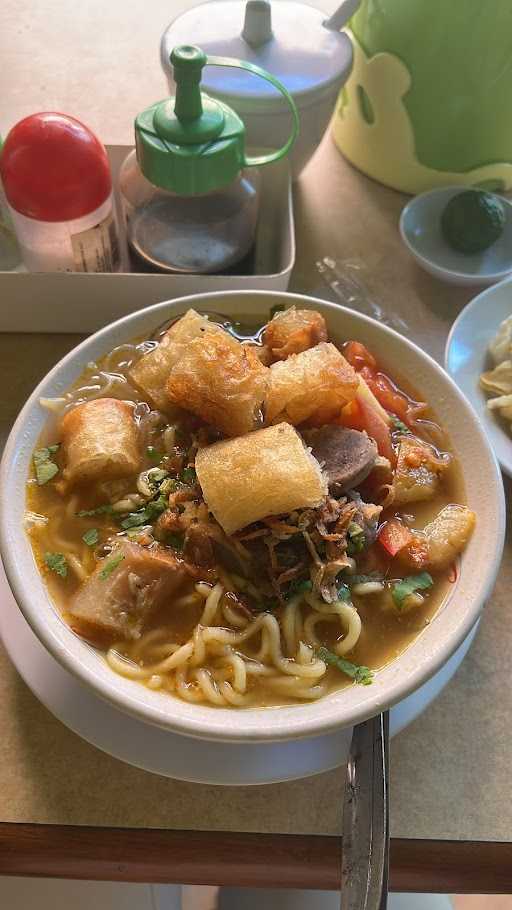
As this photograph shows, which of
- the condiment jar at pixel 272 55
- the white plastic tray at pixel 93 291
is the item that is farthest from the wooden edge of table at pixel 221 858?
the condiment jar at pixel 272 55

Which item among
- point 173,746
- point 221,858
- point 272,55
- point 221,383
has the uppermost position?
point 272,55

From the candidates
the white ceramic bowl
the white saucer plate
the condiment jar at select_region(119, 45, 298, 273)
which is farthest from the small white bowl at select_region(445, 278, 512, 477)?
the white saucer plate

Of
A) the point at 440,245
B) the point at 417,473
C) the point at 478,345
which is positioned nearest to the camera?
the point at 417,473

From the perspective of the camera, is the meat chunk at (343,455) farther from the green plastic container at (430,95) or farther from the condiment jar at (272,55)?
the green plastic container at (430,95)

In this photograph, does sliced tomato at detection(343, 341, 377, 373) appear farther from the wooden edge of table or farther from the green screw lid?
the wooden edge of table

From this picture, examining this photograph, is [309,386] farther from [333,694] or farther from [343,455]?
[333,694]

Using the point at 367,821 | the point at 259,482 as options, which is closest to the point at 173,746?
the point at 367,821
